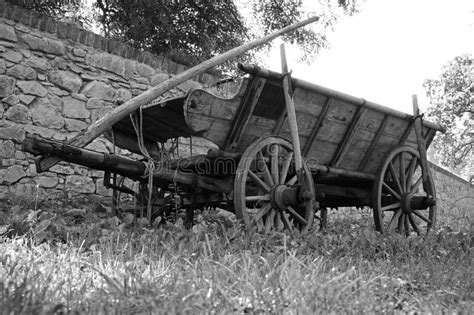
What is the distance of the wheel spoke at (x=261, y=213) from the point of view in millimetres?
3516

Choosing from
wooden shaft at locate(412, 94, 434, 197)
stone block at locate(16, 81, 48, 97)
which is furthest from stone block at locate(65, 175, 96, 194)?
wooden shaft at locate(412, 94, 434, 197)

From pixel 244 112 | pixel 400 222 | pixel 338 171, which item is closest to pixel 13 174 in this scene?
pixel 244 112

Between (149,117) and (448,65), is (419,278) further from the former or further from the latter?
(448,65)

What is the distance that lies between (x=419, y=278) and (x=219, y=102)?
185 cm

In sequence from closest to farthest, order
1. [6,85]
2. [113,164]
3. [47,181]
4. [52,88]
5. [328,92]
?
[113,164] < [328,92] < [6,85] < [47,181] < [52,88]

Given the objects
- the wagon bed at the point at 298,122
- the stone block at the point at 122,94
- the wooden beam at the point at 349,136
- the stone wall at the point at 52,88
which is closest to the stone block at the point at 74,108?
the stone wall at the point at 52,88

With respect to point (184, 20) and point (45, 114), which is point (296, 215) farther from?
point (184, 20)

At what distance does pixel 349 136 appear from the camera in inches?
173

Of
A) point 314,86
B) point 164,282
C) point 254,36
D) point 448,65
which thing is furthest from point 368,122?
point 448,65

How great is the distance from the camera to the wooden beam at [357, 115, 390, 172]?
461 cm

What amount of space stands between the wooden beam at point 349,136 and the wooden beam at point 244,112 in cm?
110

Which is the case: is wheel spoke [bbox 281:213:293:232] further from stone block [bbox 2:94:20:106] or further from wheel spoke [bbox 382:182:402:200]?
stone block [bbox 2:94:20:106]

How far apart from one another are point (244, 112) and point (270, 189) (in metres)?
0.63

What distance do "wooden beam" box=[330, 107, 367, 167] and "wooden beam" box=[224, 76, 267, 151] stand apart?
1096mm
